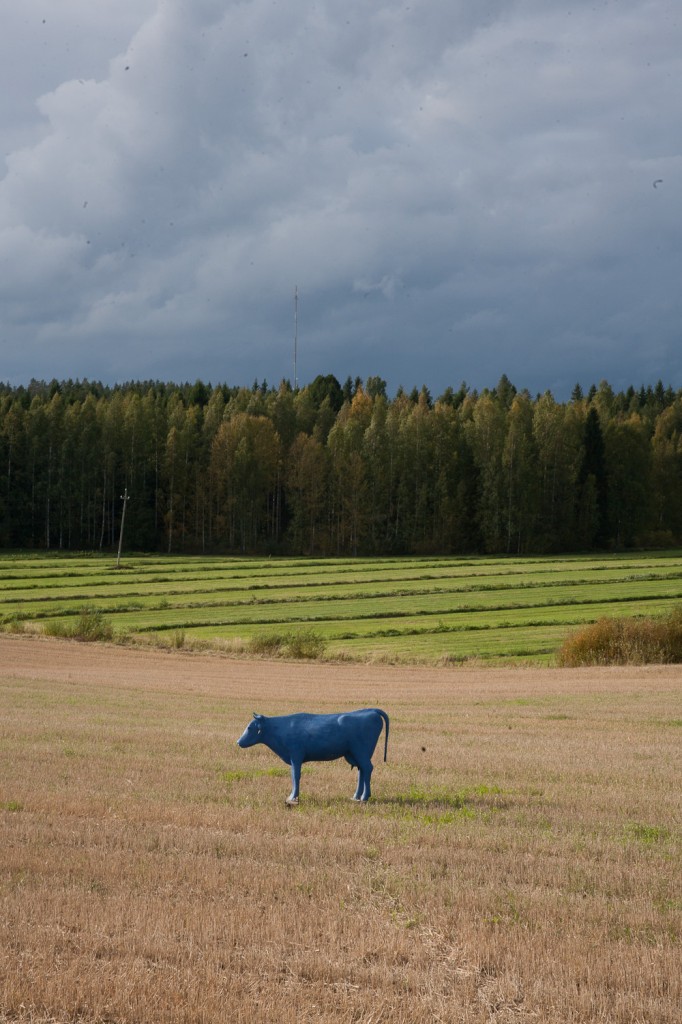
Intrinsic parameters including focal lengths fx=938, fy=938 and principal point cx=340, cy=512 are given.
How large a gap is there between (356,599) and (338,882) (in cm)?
5751

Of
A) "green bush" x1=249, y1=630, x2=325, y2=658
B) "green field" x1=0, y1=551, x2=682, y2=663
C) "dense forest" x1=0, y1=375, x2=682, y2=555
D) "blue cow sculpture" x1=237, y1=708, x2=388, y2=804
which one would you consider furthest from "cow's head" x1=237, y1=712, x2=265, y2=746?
"dense forest" x1=0, y1=375, x2=682, y2=555

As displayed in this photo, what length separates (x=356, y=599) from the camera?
65.7 meters

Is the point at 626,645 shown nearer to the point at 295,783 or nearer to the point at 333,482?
the point at 295,783

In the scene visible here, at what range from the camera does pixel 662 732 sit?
757 inches

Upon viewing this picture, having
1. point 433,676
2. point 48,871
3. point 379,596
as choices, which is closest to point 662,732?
point 48,871

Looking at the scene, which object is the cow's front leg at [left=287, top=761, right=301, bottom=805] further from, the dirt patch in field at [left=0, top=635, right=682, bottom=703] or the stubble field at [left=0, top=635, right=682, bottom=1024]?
the dirt patch in field at [left=0, top=635, right=682, bottom=703]

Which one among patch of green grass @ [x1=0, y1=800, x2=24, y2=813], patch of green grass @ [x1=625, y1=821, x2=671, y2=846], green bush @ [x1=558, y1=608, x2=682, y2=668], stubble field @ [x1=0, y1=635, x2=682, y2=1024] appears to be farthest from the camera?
green bush @ [x1=558, y1=608, x2=682, y2=668]

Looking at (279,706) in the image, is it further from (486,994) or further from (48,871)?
(486,994)

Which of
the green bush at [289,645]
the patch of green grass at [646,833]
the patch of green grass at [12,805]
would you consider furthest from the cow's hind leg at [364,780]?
the green bush at [289,645]

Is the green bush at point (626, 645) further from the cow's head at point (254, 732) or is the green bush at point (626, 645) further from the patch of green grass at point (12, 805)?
the patch of green grass at point (12, 805)

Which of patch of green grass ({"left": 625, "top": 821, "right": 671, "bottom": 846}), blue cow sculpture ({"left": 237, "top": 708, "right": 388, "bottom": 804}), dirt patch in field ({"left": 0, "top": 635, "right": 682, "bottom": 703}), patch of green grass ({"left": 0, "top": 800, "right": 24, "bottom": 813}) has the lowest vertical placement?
dirt patch in field ({"left": 0, "top": 635, "right": 682, "bottom": 703})

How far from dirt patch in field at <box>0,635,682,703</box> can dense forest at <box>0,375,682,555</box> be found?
75.9 meters

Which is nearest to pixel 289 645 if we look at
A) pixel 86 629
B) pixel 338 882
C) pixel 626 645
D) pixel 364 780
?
pixel 86 629

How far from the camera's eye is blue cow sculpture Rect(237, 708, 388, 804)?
37.4 feet
